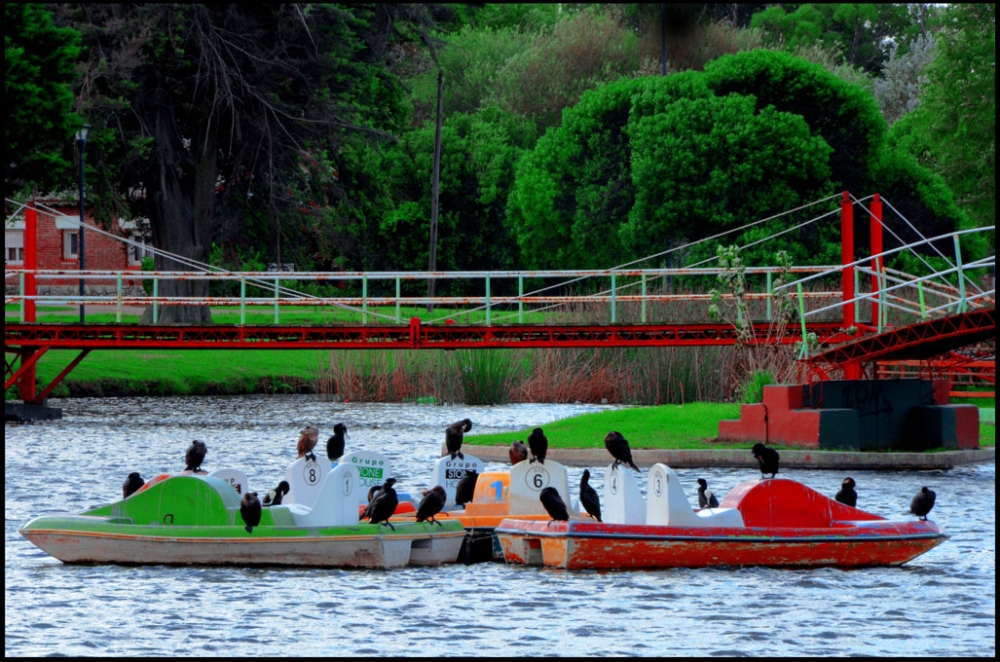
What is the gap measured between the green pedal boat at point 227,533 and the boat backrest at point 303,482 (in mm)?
653

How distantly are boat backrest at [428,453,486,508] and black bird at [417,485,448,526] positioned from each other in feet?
5.91

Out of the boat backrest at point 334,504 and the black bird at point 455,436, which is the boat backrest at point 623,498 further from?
the boat backrest at point 334,504

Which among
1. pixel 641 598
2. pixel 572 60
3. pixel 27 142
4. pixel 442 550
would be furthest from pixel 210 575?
pixel 572 60

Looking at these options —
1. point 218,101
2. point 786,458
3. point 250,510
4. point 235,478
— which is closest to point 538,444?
point 250,510

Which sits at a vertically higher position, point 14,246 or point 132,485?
point 14,246

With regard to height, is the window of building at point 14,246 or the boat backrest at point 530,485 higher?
the window of building at point 14,246

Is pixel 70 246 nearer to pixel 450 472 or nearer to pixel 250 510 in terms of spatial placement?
pixel 450 472

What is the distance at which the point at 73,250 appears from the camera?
247 ft

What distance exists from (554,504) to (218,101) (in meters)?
36.9

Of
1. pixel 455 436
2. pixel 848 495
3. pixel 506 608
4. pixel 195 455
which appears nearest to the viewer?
pixel 506 608

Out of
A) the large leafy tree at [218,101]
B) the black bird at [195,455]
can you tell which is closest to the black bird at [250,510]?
the black bird at [195,455]

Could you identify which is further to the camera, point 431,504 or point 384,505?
point 431,504

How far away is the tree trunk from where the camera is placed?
53.2 meters

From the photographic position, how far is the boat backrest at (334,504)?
18062mm
